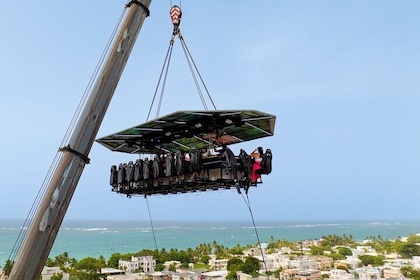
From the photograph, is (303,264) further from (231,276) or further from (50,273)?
(50,273)

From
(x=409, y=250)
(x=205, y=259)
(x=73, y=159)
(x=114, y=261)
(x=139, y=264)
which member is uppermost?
(x=409, y=250)

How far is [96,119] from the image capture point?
3199 mm

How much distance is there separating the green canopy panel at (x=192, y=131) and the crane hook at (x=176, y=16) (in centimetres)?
238

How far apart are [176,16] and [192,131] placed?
274 cm

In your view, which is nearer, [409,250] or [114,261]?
[114,261]

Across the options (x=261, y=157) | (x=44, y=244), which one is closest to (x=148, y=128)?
(x=261, y=157)

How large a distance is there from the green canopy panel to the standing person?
515 mm

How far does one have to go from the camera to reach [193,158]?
611 cm

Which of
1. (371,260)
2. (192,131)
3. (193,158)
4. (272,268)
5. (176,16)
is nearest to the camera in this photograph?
(193,158)

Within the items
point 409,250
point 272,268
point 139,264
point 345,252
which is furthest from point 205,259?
point 409,250

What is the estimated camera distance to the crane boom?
271 centimetres

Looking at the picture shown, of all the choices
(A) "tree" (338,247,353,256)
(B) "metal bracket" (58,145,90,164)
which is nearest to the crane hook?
(B) "metal bracket" (58,145,90,164)

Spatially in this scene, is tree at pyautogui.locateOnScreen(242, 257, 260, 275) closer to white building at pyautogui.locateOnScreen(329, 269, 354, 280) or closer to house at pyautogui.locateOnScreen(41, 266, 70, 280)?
white building at pyautogui.locateOnScreen(329, 269, 354, 280)

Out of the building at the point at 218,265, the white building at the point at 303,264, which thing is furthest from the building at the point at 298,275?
the building at the point at 218,265
